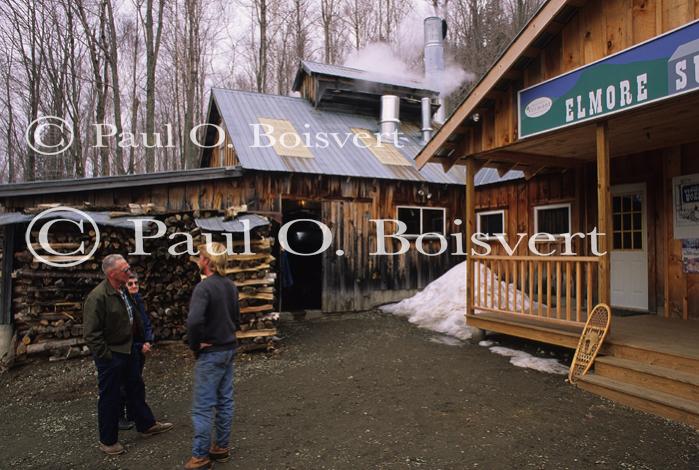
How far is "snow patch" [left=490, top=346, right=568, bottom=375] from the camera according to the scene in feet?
19.3

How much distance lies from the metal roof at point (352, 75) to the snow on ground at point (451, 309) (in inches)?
280

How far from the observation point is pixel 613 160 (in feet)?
26.1

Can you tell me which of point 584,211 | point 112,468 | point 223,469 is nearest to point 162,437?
point 112,468

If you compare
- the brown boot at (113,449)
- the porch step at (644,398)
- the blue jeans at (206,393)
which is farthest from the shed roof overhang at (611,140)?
the brown boot at (113,449)

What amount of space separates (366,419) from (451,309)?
5.28m

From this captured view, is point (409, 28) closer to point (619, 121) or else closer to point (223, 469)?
point (619, 121)

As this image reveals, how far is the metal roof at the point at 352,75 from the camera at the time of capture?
45.2ft

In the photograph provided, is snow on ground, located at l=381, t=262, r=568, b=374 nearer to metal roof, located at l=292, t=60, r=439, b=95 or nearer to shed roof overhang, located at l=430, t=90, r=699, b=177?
shed roof overhang, located at l=430, t=90, r=699, b=177

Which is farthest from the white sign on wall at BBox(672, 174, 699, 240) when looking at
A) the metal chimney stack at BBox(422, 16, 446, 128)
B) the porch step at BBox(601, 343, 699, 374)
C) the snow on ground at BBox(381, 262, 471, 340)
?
the metal chimney stack at BBox(422, 16, 446, 128)

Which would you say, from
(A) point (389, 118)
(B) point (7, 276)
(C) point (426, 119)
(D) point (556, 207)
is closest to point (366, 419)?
(B) point (7, 276)

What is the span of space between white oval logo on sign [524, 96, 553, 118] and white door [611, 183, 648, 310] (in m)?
2.84

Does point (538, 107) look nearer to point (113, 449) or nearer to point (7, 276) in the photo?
point (113, 449)

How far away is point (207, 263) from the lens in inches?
140

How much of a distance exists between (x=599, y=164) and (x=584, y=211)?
3664mm
